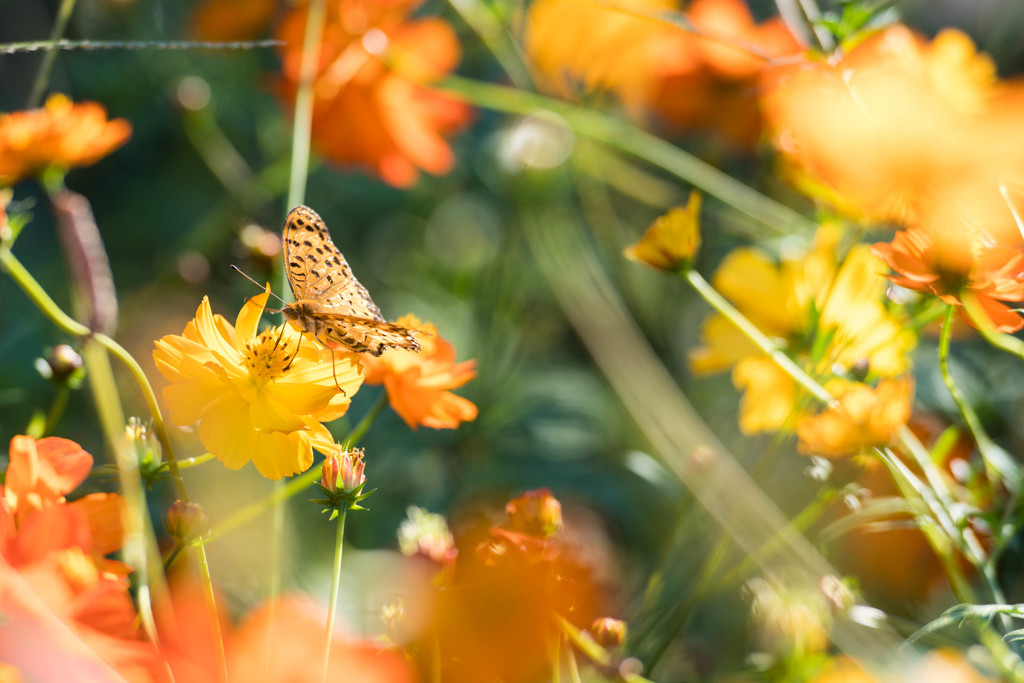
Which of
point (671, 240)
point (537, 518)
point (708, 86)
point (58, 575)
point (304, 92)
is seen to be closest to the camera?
point (58, 575)

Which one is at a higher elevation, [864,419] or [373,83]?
[373,83]

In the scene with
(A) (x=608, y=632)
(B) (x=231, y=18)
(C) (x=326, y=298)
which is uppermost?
(B) (x=231, y=18)

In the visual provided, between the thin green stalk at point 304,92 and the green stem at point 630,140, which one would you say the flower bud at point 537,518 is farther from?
the green stem at point 630,140

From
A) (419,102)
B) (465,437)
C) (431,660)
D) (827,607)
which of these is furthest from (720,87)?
(431,660)

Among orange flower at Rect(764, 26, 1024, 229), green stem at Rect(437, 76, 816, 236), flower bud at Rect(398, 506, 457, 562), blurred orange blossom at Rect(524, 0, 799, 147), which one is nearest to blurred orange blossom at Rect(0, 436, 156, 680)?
flower bud at Rect(398, 506, 457, 562)

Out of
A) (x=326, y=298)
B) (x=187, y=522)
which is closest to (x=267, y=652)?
(x=187, y=522)

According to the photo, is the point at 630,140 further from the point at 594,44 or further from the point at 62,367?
the point at 62,367

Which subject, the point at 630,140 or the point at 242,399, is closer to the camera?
the point at 242,399
